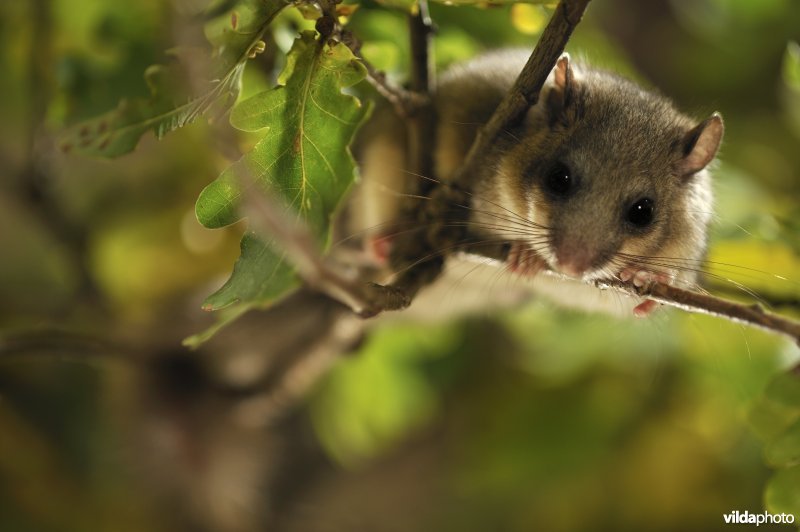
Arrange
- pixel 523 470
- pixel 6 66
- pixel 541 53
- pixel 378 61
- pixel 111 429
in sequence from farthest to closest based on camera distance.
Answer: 1. pixel 523 470
2. pixel 111 429
3. pixel 6 66
4. pixel 378 61
5. pixel 541 53

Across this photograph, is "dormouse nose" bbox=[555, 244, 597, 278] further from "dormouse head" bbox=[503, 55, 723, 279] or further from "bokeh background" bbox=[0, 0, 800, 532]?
"bokeh background" bbox=[0, 0, 800, 532]

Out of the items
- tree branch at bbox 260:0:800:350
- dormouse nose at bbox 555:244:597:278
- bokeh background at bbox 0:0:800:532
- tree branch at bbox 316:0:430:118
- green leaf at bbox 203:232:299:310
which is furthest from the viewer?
bokeh background at bbox 0:0:800:532

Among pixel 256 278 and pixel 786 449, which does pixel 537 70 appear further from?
pixel 786 449

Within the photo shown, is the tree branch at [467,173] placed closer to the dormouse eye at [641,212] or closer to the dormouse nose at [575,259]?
the dormouse nose at [575,259]

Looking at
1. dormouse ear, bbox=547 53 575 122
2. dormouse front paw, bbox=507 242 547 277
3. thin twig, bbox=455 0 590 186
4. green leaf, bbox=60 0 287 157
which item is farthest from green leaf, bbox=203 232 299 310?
dormouse ear, bbox=547 53 575 122

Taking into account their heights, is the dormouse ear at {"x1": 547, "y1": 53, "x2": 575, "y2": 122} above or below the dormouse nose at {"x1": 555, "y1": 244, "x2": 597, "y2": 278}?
above

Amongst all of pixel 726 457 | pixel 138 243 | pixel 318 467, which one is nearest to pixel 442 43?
pixel 138 243

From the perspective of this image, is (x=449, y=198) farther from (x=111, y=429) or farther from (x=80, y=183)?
(x=80, y=183)
